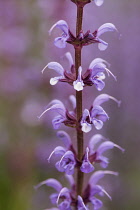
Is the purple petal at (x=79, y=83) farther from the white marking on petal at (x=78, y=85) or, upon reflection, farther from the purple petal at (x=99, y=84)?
the purple petal at (x=99, y=84)

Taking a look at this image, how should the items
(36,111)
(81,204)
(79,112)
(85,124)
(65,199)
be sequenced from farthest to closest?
1. (36,111)
2. (65,199)
3. (81,204)
4. (79,112)
5. (85,124)

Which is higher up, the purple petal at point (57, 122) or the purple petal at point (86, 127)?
the purple petal at point (86, 127)

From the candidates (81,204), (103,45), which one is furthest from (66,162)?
(103,45)

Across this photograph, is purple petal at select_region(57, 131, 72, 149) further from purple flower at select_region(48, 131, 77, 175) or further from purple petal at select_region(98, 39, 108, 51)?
purple petal at select_region(98, 39, 108, 51)

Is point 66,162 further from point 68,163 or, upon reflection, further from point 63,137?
point 63,137

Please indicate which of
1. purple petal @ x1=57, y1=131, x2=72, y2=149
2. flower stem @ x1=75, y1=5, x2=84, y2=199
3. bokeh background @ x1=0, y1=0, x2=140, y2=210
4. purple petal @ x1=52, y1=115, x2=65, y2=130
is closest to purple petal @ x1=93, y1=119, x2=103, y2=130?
flower stem @ x1=75, y1=5, x2=84, y2=199

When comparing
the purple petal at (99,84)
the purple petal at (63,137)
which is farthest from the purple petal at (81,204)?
the purple petal at (99,84)

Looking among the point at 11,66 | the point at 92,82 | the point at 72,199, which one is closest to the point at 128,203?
the point at 11,66

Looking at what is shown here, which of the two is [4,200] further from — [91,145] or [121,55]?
[121,55]
